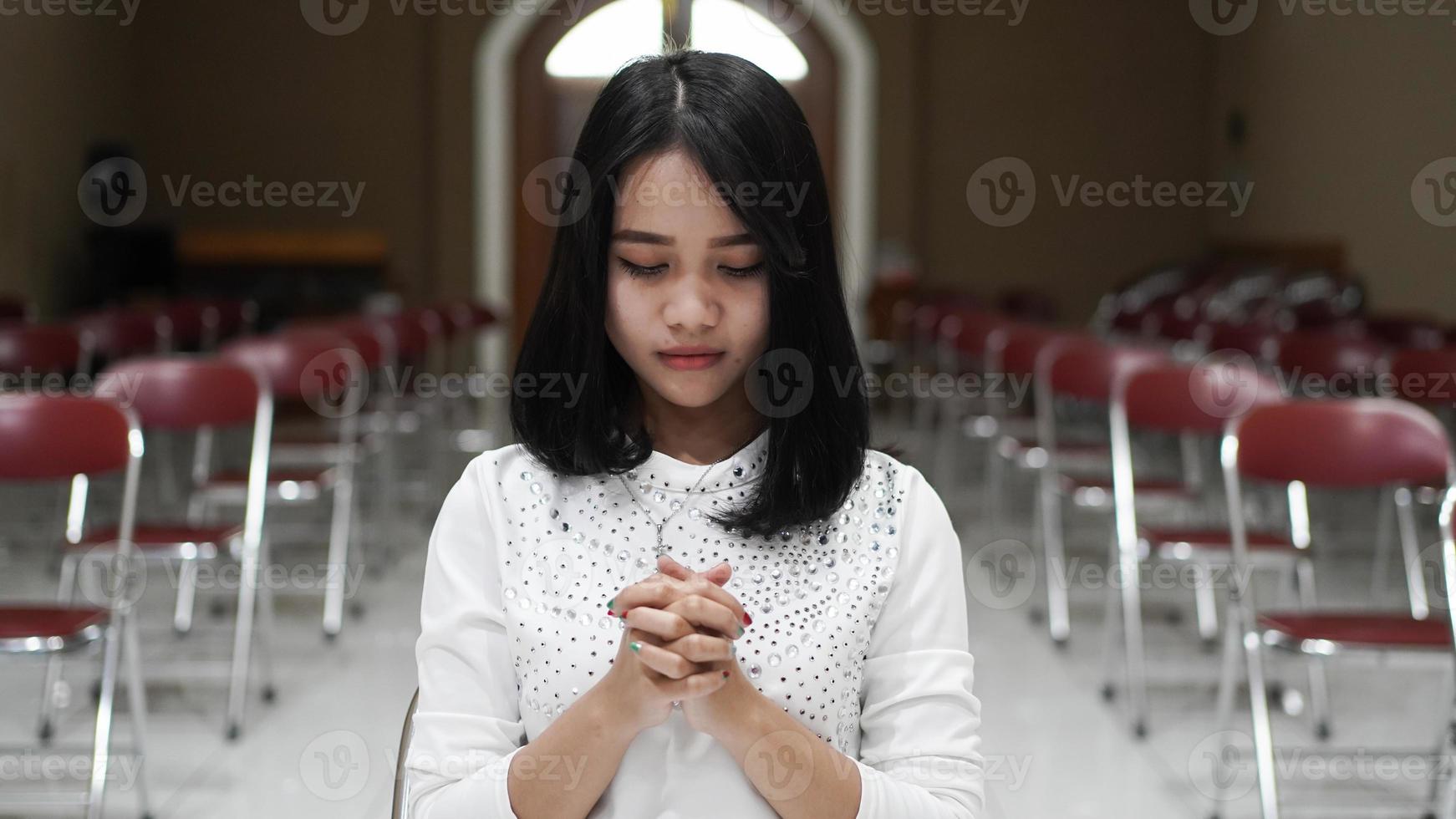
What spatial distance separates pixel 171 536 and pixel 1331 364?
4.57m

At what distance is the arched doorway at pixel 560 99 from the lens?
12289 millimetres

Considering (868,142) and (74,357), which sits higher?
(868,142)

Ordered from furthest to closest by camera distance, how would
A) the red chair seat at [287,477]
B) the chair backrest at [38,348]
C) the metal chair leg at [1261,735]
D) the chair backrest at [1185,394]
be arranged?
the chair backrest at [38,348] < the red chair seat at [287,477] < the chair backrest at [1185,394] < the metal chair leg at [1261,735]

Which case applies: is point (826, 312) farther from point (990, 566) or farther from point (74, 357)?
point (74, 357)

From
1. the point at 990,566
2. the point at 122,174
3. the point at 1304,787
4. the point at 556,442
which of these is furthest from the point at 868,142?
the point at 556,442

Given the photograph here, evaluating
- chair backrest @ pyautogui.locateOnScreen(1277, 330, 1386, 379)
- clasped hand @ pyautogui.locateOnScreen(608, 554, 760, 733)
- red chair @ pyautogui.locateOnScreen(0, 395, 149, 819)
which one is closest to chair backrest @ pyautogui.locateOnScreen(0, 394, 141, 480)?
red chair @ pyautogui.locateOnScreen(0, 395, 149, 819)

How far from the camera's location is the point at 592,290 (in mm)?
1326

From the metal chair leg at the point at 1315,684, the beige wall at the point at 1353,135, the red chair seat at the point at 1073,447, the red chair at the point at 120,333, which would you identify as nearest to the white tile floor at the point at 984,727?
the metal chair leg at the point at 1315,684

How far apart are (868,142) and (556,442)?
11.4 metres

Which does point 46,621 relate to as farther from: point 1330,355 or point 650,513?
point 1330,355

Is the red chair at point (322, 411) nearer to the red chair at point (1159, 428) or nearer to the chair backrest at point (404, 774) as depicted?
the red chair at point (1159, 428)

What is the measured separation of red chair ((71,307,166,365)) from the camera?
732 cm

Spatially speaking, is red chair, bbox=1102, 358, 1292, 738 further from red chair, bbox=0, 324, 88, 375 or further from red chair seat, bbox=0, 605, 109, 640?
red chair, bbox=0, 324, 88, 375

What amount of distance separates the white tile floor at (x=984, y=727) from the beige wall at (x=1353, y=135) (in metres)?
4.78
